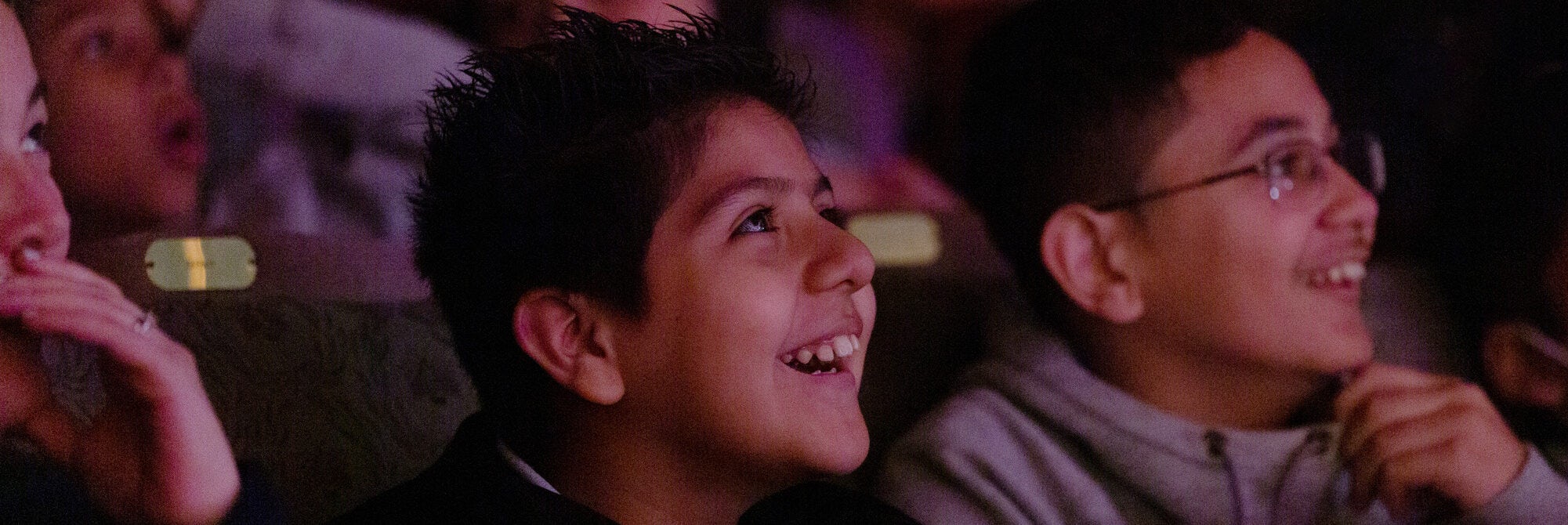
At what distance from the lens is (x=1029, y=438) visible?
93 centimetres

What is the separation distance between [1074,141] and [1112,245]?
86 mm

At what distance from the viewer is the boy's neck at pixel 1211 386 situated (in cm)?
93

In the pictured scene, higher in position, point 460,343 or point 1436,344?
point 460,343

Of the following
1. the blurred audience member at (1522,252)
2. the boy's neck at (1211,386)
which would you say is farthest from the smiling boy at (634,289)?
the blurred audience member at (1522,252)

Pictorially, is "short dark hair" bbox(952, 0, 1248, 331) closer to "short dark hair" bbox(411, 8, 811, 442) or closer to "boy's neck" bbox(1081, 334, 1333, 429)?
"boy's neck" bbox(1081, 334, 1333, 429)

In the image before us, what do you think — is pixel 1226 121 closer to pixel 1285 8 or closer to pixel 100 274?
pixel 1285 8

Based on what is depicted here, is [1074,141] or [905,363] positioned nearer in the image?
[1074,141]

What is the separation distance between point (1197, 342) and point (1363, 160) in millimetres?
209

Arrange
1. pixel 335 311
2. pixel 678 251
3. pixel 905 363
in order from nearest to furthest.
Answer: pixel 678 251 < pixel 335 311 < pixel 905 363

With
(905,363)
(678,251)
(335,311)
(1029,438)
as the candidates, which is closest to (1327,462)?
(1029,438)

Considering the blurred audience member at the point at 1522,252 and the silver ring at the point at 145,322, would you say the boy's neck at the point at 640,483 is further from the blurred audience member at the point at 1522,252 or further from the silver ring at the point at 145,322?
the blurred audience member at the point at 1522,252

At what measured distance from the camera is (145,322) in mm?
742

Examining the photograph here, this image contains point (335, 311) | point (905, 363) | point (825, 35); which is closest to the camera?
point (335, 311)

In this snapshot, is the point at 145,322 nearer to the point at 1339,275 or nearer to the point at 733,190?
the point at 733,190
